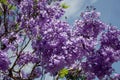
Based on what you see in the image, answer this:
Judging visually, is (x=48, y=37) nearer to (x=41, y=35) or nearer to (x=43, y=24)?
(x=41, y=35)

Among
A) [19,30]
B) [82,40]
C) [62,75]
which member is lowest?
[62,75]

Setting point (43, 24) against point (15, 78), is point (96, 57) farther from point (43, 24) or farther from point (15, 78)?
point (15, 78)

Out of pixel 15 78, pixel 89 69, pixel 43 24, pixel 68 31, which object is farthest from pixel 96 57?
pixel 15 78

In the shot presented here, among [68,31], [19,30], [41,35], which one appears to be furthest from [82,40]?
[19,30]

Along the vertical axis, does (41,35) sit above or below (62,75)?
above

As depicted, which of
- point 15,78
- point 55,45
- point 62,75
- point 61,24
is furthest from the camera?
point 15,78

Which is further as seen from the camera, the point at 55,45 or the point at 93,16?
the point at 93,16

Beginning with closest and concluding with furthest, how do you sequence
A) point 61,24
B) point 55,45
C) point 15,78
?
point 55,45 → point 61,24 → point 15,78
